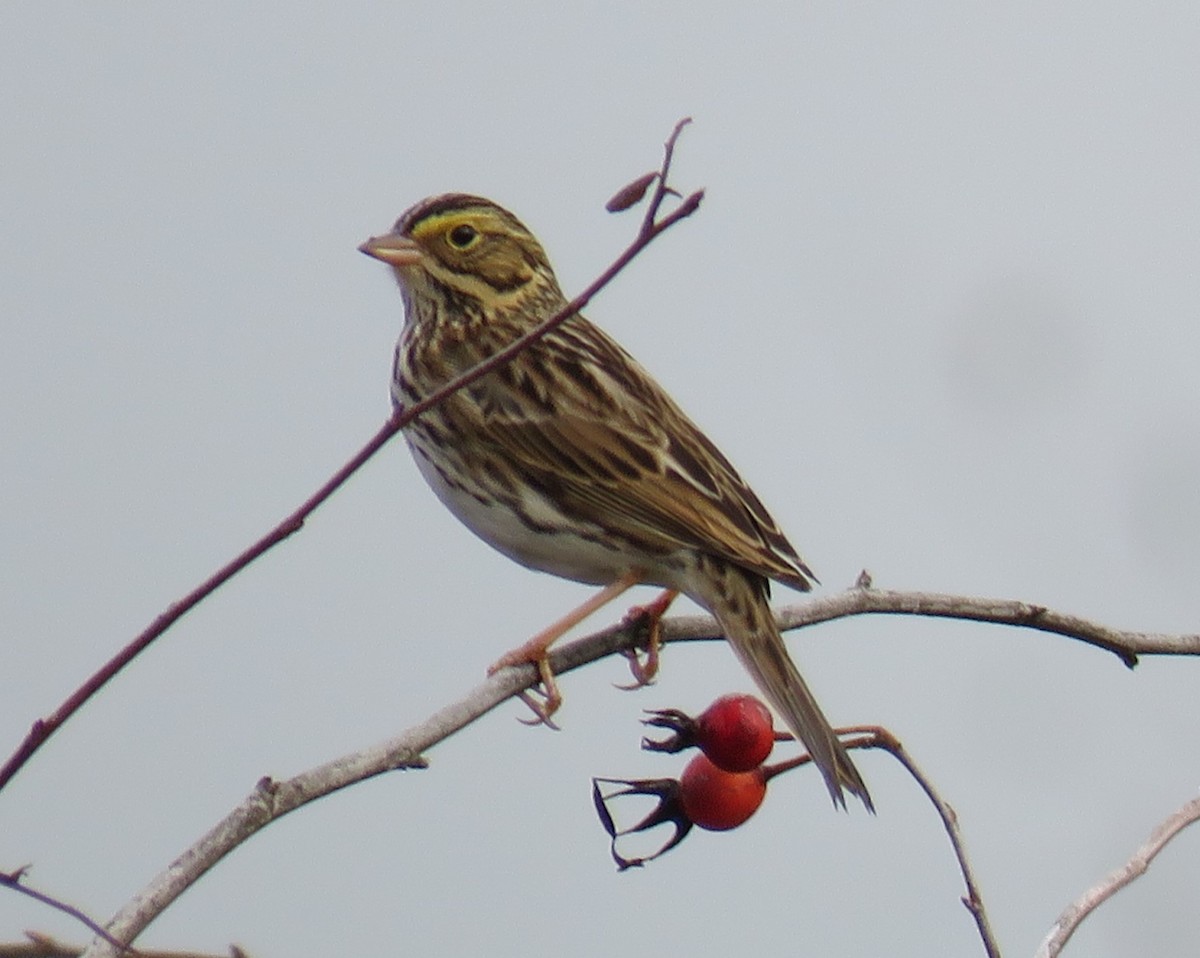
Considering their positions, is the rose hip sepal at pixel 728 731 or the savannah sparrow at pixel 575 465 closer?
the rose hip sepal at pixel 728 731

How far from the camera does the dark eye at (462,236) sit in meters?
6.05

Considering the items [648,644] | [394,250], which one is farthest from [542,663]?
[394,250]

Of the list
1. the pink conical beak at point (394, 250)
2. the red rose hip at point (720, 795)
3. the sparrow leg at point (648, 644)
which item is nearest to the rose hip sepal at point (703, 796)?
the red rose hip at point (720, 795)

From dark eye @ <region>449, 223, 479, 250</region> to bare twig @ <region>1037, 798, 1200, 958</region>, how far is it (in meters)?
3.25

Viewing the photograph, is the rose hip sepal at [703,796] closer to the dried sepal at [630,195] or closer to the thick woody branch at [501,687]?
the thick woody branch at [501,687]

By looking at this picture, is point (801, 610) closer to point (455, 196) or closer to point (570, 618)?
point (570, 618)

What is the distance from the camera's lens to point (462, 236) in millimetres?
6078

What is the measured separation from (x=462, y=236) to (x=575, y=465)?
1.20m

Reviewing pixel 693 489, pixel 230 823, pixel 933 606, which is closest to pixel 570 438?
pixel 693 489

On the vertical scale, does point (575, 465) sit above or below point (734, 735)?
above

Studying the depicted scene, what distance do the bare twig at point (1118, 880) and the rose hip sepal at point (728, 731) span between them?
0.72 m

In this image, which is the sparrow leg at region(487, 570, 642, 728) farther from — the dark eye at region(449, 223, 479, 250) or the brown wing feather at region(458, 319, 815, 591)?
the dark eye at region(449, 223, 479, 250)

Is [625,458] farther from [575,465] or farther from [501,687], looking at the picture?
[501,687]

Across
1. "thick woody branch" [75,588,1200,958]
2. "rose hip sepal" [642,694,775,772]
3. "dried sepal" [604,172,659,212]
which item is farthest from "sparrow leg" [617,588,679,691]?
"dried sepal" [604,172,659,212]
